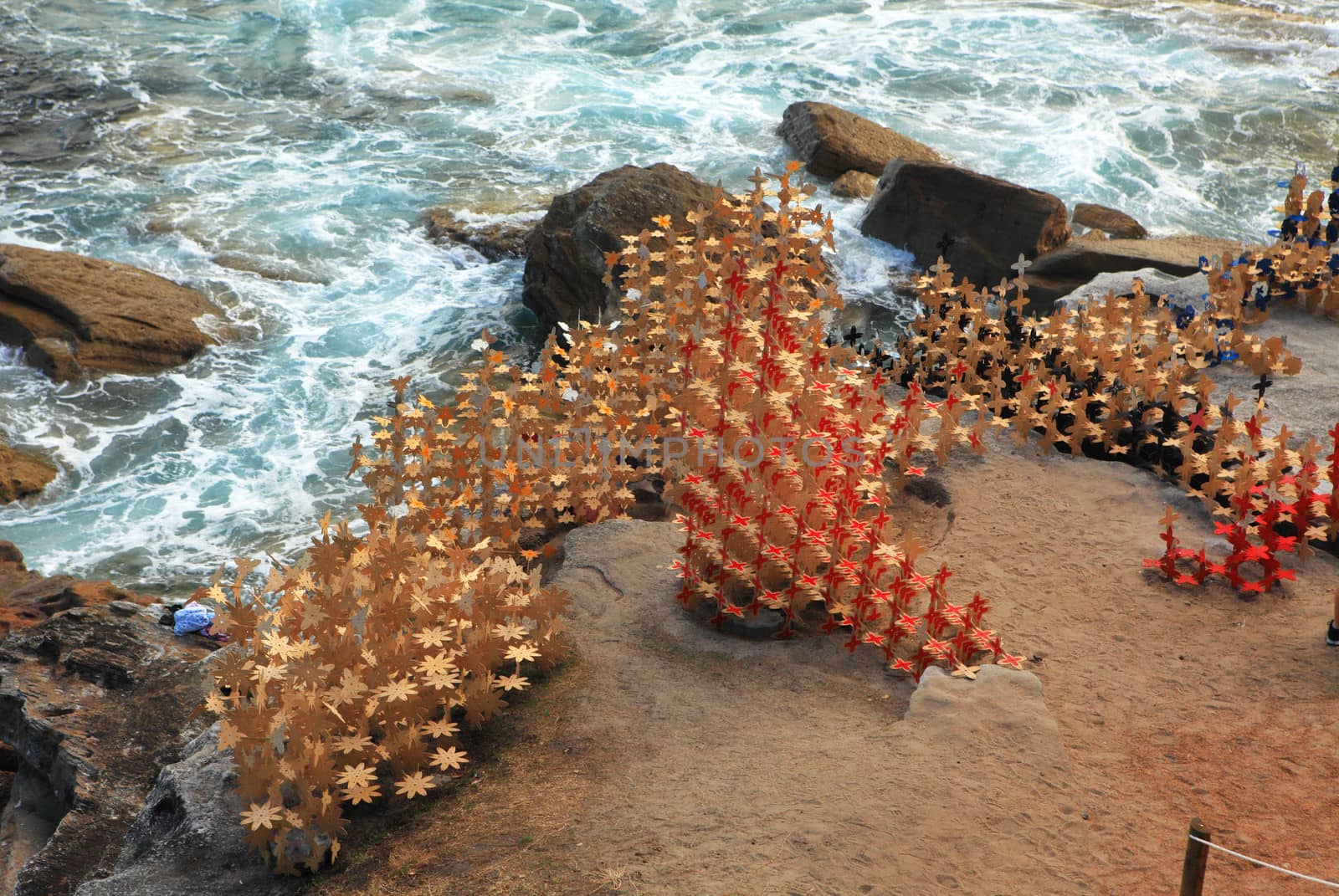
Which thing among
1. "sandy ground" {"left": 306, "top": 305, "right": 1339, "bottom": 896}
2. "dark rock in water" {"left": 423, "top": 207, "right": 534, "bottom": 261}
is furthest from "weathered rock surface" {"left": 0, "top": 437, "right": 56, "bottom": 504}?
"sandy ground" {"left": 306, "top": 305, "right": 1339, "bottom": 896}

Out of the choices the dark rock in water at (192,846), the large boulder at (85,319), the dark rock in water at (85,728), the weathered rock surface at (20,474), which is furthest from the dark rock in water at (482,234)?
the dark rock in water at (192,846)

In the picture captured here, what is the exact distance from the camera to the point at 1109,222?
12.9m

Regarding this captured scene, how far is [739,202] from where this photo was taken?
7.88 metres

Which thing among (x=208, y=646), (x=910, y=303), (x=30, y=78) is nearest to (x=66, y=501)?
(x=208, y=646)

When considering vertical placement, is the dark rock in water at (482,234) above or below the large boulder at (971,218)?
below

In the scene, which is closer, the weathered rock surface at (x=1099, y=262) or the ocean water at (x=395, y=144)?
the ocean water at (x=395, y=144)

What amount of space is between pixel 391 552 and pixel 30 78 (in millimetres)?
16245

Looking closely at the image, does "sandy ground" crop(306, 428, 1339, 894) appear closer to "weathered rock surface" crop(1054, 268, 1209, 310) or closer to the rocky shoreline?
the rocky shoreline

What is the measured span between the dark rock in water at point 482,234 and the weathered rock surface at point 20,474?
5107 millimetres

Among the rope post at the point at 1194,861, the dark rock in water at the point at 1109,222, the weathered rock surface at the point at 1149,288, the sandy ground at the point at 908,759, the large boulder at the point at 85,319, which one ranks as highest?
the rope post at the point at 1194,861

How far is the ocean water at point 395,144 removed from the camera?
9922mm

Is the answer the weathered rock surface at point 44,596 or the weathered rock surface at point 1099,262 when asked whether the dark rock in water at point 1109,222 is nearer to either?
the weathered rock surface at point 1099,262

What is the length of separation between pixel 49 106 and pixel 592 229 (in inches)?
414

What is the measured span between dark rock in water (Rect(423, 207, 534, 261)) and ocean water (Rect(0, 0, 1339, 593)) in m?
0.24
